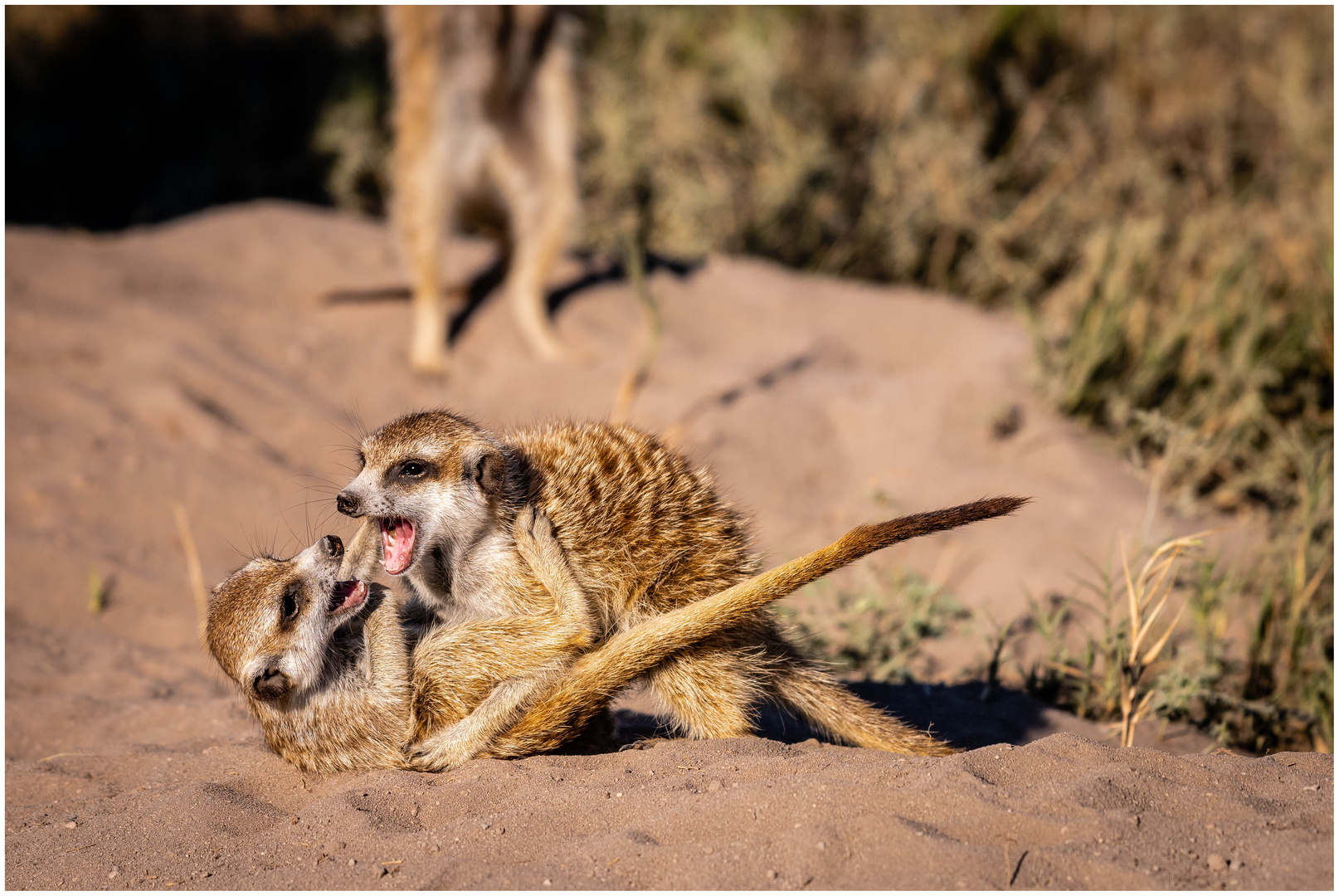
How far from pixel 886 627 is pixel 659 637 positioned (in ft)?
5.20

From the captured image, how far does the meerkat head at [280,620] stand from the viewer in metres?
2.27

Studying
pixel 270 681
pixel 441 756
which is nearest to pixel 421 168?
pixel 270 681

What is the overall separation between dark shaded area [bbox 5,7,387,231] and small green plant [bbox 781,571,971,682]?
575 centimetres

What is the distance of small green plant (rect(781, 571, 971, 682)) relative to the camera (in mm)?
3305

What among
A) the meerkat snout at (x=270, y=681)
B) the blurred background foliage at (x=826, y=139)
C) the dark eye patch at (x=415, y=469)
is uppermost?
the blurred background foliage at (x=826, y=139)

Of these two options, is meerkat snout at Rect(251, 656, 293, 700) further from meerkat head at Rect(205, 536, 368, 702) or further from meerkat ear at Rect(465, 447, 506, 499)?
meerkat ear at Rect(465, 447, 506, 499)

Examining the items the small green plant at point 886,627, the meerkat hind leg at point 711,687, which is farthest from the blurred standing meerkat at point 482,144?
the meerkat hind leg at point 711,687

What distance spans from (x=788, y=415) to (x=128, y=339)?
3119mm

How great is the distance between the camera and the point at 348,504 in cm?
226

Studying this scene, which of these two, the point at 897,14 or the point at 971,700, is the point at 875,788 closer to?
the point at 971,700

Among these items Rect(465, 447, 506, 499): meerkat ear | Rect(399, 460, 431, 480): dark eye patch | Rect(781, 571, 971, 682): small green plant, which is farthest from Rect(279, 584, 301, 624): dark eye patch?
Rect(781, 571, 971, 682): small green plant

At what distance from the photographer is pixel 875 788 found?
193 cm

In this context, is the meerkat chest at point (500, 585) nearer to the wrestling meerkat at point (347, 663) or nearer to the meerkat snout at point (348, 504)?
the wrestling meerkat at point (347, 663)

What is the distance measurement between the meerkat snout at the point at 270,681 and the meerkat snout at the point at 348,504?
1.17ft
